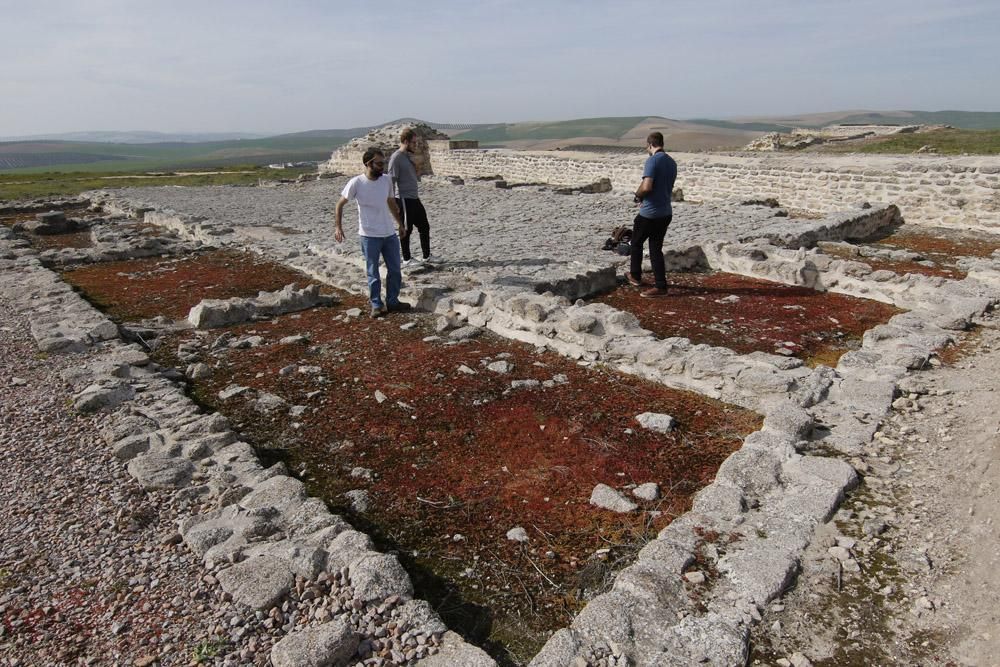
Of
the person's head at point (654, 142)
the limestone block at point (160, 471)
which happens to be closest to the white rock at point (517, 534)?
the limestone block at point (160, 471)

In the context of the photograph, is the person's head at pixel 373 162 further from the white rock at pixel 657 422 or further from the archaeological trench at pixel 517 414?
the white rock at pixel 657 422

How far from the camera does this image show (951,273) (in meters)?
9.70

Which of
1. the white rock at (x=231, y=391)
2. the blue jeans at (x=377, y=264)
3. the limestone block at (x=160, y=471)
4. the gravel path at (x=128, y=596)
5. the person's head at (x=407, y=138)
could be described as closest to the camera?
the gravel path at (x=128, y=596)

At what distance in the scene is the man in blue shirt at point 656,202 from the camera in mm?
8188

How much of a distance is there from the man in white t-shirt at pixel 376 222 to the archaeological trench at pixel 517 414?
1.16 ft

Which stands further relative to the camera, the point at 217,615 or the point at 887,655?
the point at 217,615

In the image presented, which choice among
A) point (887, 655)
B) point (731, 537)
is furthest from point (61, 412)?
point (887, 655)

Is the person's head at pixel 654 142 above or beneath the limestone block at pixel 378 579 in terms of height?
above

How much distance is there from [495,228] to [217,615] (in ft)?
38.8

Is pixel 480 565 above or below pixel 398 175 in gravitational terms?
below

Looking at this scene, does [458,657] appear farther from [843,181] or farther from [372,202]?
[843,181]

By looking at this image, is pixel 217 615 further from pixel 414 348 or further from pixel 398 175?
pixel 398 175

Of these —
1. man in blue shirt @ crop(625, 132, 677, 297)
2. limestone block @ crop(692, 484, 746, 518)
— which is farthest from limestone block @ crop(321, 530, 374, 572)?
man in blue shirt @ crop(625, 132, 677, 297)

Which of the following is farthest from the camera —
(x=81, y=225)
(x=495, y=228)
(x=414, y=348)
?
(x=81, y=225)
